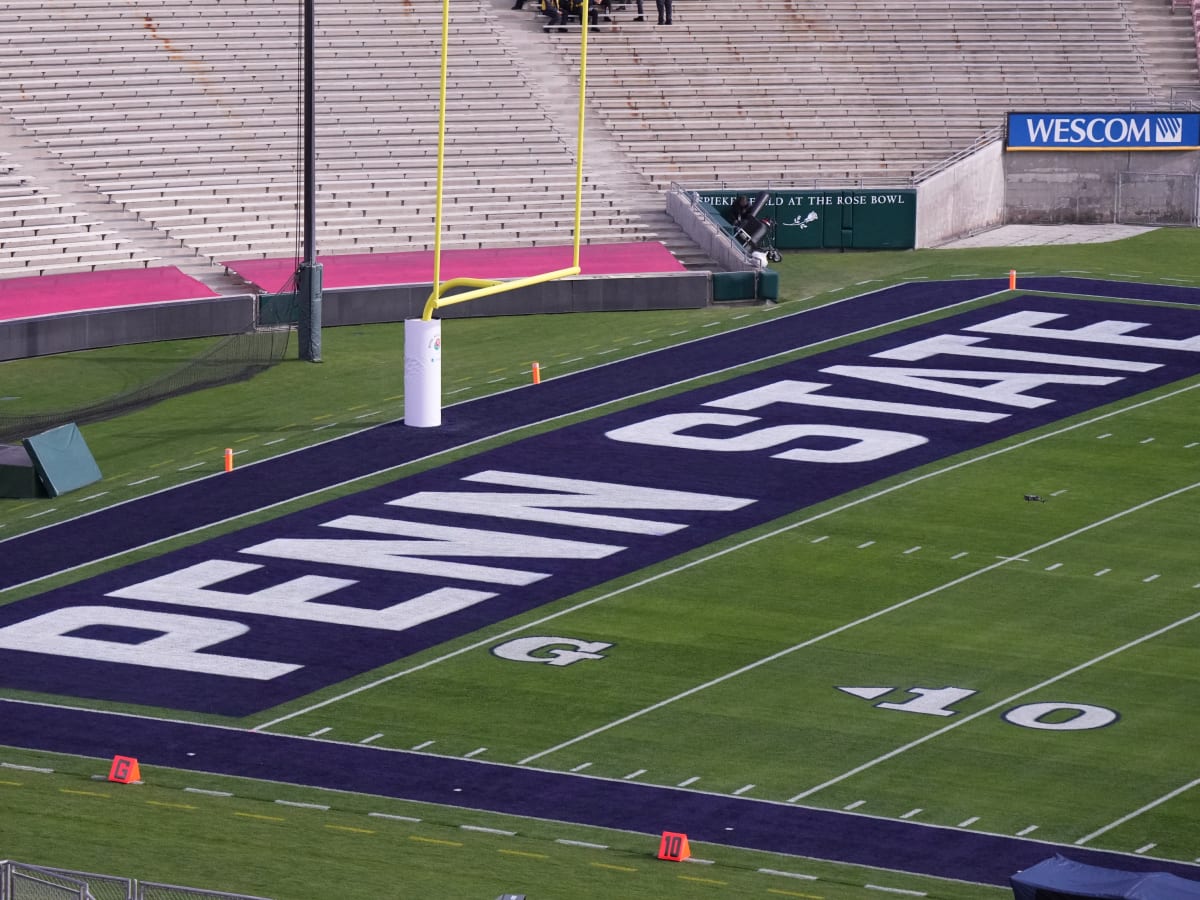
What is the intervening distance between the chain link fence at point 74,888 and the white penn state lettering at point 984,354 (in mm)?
27274

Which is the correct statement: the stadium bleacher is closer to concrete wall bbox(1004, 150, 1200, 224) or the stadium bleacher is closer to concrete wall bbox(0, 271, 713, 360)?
concrete wall bbox(1004, 150, 1200, 224)

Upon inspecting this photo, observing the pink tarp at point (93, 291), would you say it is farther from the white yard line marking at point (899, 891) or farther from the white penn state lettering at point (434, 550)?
the white yard line marking at point (899, 891)

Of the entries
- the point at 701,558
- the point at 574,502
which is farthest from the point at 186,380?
the point at 701,558

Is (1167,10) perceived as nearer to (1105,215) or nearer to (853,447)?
(1105,215)

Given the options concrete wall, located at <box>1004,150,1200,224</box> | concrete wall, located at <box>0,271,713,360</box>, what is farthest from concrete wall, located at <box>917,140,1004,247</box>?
concrete wall, located at <box>0,271,713,360</box>

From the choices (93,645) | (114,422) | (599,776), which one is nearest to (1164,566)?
(599,776)

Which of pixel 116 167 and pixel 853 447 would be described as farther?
pixel 116 167

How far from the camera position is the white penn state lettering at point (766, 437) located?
Answer: 38344 mm

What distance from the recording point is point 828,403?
136 feet

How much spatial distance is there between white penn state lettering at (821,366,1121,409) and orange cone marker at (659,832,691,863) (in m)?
19.9

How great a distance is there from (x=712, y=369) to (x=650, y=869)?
2151 cm

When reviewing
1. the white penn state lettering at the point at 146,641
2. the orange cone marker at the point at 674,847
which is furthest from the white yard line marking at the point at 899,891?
the white penn state lettering at the point at 146,641

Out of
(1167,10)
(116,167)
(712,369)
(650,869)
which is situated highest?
(1167,10)

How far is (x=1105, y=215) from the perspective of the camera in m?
59.2
